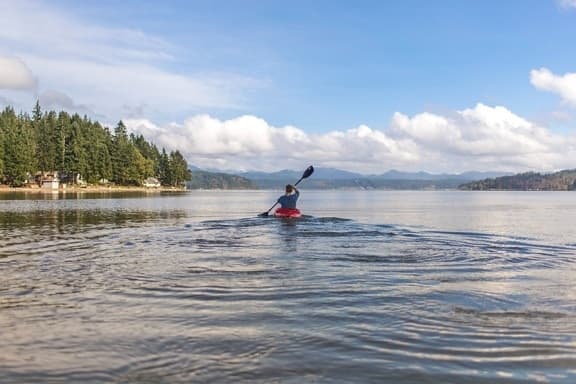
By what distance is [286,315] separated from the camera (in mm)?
10367

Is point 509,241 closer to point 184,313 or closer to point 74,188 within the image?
point 184,313

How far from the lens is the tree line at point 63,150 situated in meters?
125

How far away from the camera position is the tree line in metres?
125

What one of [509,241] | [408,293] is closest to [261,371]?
[408,293]

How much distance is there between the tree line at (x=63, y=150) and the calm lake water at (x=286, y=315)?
117m

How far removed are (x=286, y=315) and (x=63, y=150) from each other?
14579 cm

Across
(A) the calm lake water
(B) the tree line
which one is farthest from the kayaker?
(B) the tree line

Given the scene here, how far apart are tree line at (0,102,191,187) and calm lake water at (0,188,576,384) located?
117 m

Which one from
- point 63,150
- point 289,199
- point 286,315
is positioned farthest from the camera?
point 63,150

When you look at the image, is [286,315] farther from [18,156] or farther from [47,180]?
[47,180]

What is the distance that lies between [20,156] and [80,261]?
120m

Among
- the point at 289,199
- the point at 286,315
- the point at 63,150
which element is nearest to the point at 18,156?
the point at 63,150

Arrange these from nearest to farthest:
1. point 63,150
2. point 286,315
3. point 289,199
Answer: point 286,315
point 289,199
point 63,150

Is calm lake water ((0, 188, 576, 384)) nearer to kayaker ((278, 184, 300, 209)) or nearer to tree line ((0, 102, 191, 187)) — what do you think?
kayaker ((278, 184, 300, 209))
